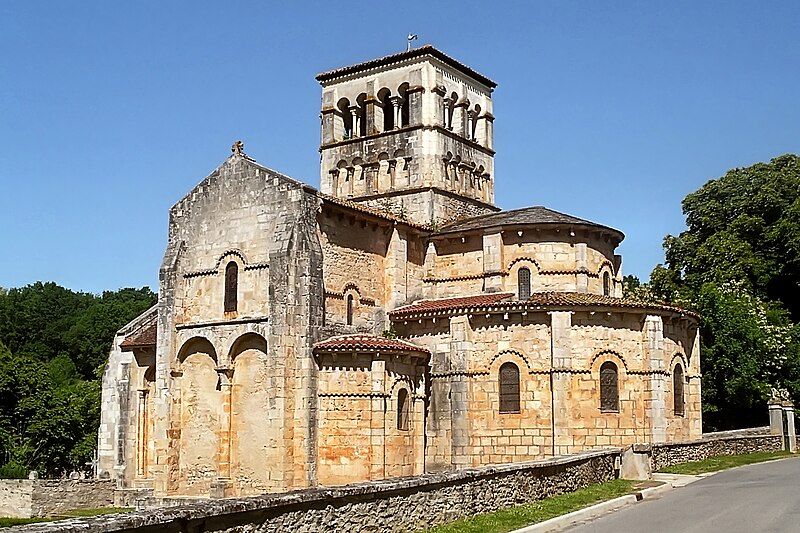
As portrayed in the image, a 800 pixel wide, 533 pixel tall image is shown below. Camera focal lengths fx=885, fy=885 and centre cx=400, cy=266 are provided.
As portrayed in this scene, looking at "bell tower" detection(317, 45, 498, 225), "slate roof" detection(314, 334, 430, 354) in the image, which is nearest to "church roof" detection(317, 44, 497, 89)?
"bell tower" detection(317, 45, 498, 225)

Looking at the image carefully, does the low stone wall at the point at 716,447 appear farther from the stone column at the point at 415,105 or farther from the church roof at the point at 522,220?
the stone column at the point at 415,105

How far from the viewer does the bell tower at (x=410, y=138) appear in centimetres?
3672

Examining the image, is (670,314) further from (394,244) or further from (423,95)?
(423,95)

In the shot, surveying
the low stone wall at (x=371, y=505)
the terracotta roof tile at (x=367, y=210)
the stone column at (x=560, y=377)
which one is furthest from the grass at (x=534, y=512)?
the terracotta roof tile at (x=367, y=210)

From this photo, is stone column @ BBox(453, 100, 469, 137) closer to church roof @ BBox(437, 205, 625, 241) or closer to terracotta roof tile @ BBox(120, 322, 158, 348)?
church roof @ BBox(437, 205, 625, 241)

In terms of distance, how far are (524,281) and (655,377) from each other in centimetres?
587

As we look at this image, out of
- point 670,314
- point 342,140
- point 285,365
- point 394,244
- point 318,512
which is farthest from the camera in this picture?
point 342,140

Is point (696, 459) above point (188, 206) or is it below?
below

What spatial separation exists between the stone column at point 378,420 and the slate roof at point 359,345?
40cm

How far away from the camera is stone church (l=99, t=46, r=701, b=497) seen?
27453 millimetres

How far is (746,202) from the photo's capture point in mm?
53031

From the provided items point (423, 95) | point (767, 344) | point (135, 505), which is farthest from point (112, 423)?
point (767, 344)

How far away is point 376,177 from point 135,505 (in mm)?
16168

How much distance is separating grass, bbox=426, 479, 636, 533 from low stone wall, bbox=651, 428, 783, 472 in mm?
4865
